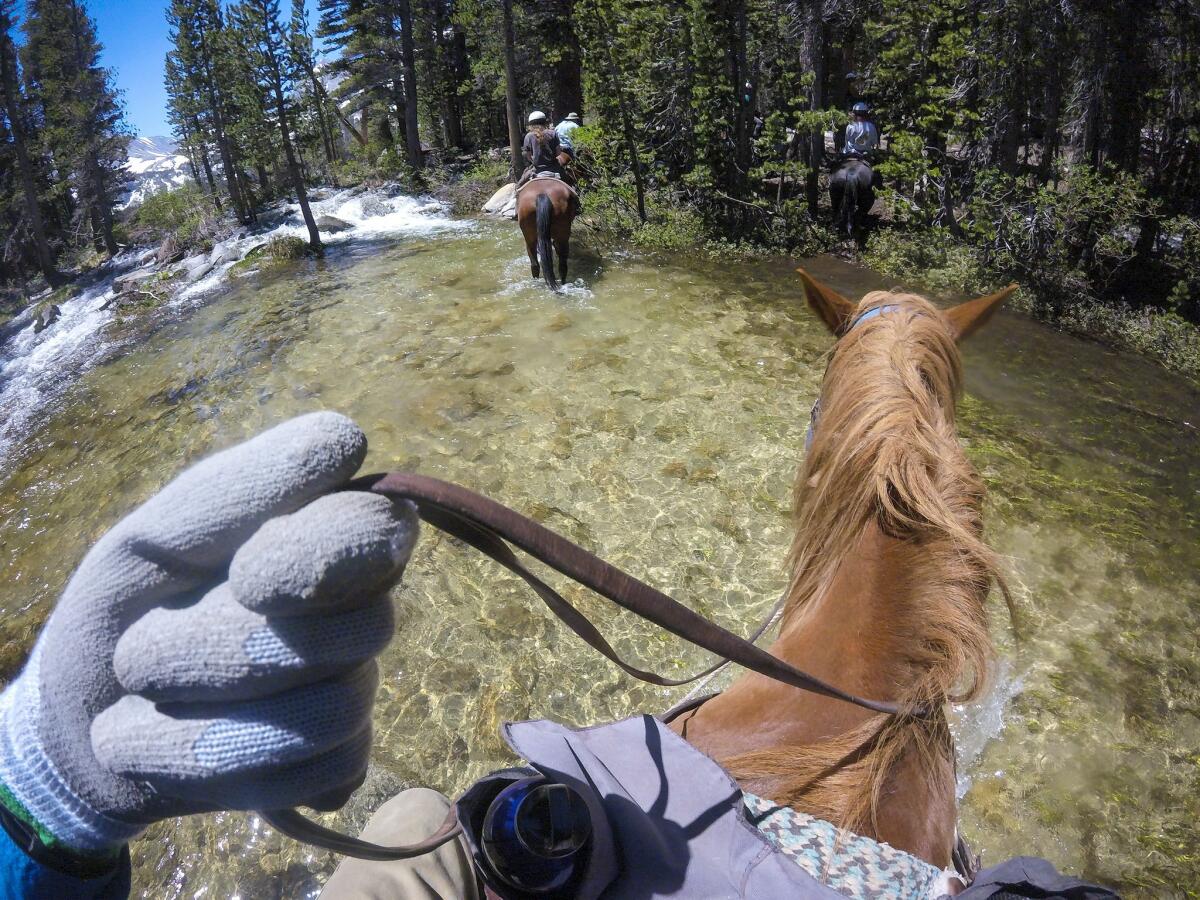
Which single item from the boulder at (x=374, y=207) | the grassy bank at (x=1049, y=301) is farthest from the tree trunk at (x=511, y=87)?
the grassy bank at (x=1049, y=301)

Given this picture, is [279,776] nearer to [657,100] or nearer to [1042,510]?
[1042,510]

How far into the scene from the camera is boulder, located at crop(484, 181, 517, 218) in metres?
14.1

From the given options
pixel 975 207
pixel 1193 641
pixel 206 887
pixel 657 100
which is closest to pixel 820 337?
pixel 975 207

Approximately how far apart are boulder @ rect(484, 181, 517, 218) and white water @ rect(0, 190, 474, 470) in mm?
934

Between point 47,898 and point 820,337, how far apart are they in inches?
280

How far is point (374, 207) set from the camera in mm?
16672

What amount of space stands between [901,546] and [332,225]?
1668 centimetres

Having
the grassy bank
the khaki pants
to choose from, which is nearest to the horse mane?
the khaki pants

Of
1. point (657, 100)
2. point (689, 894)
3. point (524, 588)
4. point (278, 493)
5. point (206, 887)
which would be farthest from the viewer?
point (657, 100)

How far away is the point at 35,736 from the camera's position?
0.82 m

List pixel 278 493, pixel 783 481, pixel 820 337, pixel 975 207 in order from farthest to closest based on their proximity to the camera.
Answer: pixel 975 207 → pixel 820 337 → pixel 783 481 → pixel 278 493

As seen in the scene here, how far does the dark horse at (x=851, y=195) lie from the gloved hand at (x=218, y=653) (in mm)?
10594

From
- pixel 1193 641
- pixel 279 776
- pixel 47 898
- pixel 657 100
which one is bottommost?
pixel 1193 641

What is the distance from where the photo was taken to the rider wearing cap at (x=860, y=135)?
32.6 ft
